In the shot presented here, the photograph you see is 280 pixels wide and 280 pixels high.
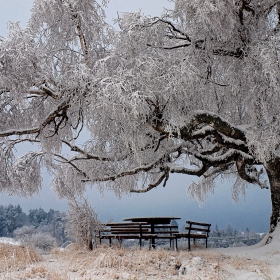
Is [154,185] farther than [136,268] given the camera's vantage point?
Yes

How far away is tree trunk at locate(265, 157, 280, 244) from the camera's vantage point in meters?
8.70

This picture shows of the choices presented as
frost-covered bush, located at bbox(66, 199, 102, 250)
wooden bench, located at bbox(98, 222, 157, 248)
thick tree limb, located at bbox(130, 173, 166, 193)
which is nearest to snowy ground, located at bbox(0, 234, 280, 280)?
wooden bench, located at bbox(98, 222, 157, 248)

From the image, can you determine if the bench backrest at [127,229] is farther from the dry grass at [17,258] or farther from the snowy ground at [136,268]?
the dry grass at [17,258]

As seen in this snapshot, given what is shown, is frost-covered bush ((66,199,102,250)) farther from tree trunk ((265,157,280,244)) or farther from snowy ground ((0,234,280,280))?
tree trunk ((265,157,280,244))

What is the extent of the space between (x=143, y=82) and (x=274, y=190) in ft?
15.4

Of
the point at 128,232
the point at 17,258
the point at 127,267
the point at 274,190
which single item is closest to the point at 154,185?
the point at 128,232

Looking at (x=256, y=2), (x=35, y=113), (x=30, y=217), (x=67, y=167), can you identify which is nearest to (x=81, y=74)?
(x=35, y=113)

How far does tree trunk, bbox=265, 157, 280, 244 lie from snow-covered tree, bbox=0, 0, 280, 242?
0.03 m

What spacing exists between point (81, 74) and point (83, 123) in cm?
125

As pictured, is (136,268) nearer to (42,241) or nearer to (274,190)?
(274,190)

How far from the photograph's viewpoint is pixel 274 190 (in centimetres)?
914

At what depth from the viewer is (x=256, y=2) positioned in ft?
26.0

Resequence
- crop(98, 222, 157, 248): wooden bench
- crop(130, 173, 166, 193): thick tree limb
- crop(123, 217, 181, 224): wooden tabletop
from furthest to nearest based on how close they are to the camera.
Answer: crop(130, 173, 166, 193): thick tree limb < crop(123, 217, 181, 224): wooden tabletop < crop(98, 222, 157, 248): wooden bench

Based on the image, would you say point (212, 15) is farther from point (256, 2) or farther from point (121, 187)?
point (121, 187)
